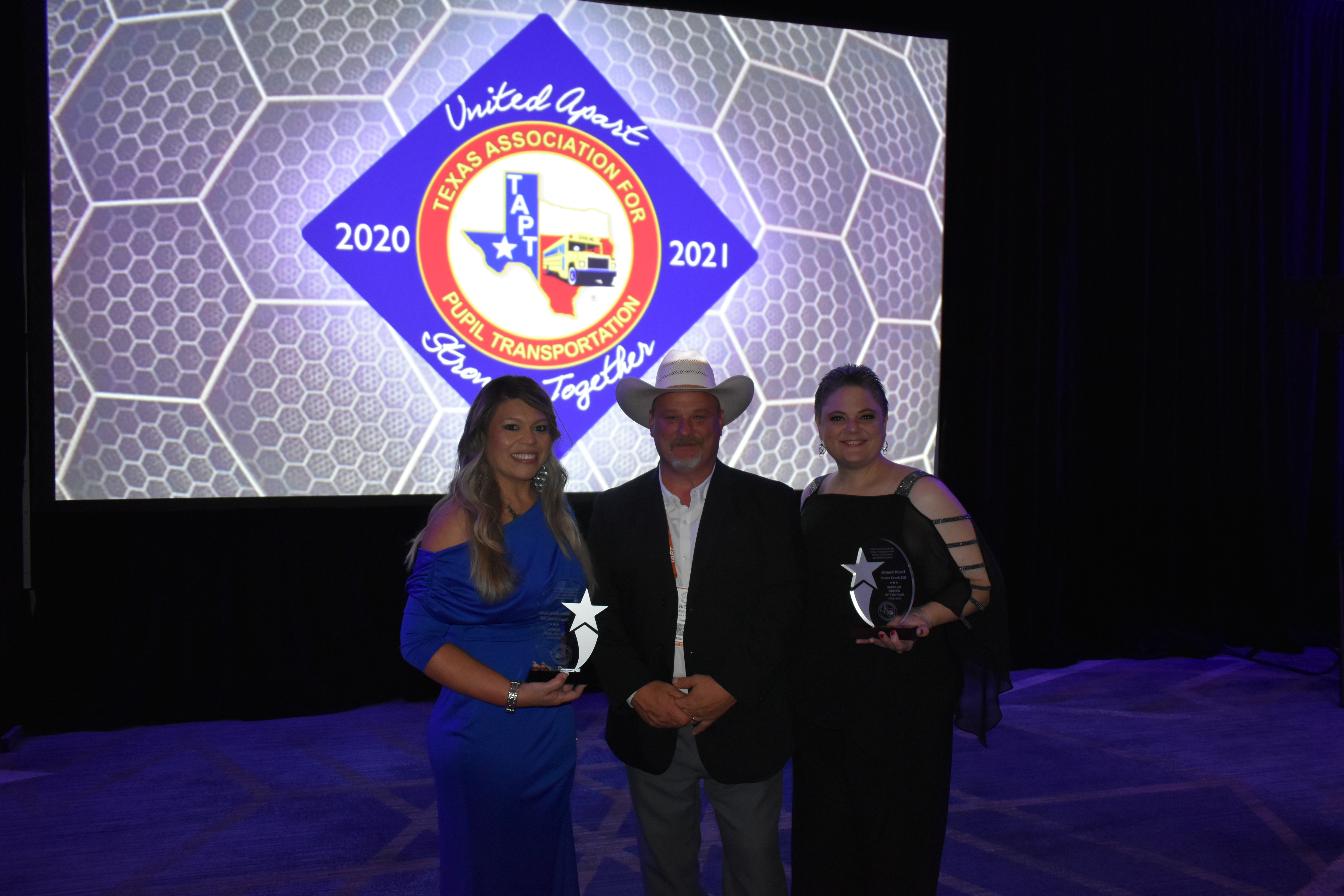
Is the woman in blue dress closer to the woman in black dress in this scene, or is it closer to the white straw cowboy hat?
the white straw cowboy hat

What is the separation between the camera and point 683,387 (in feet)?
→ 5.24

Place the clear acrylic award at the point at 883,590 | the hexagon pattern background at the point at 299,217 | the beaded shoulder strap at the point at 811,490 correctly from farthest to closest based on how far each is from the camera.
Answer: the hexagon pattern background at the point at 299,217, the beaded shoulder strap at the point at 811,490, the clear acrylic award at the point at 883,590

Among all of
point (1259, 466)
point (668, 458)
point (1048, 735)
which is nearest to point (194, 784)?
point (668, 458)

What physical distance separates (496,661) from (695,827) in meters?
0.56

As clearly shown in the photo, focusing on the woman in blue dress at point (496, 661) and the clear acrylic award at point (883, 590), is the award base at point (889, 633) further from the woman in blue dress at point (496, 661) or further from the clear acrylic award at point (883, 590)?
the woman in blue dress at point (496, 661)

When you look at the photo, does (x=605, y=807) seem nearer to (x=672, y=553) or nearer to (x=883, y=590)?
(x=672, y=553)

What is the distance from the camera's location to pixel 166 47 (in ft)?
9.79

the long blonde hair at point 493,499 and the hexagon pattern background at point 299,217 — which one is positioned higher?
the hexagon pattern background at point 299,217

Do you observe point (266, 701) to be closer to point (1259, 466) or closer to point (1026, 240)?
point (1026, 240)

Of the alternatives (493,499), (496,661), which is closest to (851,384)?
(493,499)

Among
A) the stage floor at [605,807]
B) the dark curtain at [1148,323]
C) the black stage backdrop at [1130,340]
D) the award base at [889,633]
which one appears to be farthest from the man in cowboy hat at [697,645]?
the dark curtain at [1148,323]

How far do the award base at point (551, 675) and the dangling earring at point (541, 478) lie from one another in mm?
323

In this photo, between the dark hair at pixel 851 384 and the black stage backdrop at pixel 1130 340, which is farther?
the black stage backdrop at pixel 1130 340

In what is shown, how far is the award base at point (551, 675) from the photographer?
4.32 feet
